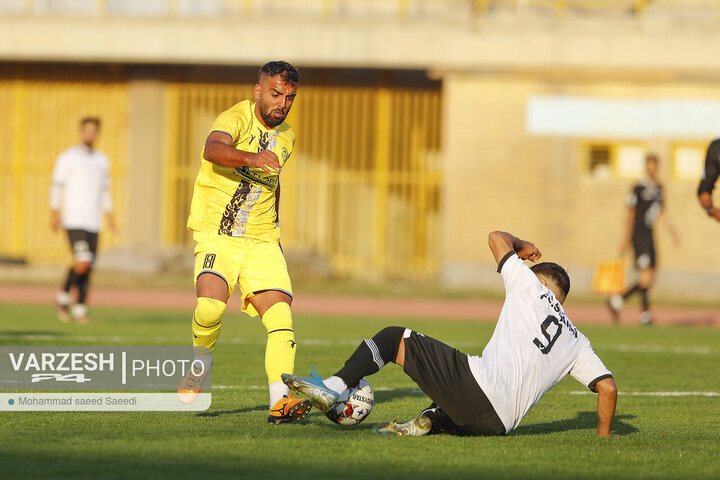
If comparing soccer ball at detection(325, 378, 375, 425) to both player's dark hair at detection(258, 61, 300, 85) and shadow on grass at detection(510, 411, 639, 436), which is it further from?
player's dark hair at detection(258, 61, 300, 85)

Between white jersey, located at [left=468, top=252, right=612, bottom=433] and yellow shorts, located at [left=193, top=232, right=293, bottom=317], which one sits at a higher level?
yellow shorts, located at [left=193, top=232, right=293, bottom=317]

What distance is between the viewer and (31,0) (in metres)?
25.8

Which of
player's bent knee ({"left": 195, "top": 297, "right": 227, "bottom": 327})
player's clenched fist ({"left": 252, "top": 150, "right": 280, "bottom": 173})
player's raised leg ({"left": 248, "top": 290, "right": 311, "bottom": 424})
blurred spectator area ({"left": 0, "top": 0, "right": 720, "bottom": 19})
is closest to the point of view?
player's clenched fist ({"left": 252, "top": 150, "right": 280, "bottom": 173})

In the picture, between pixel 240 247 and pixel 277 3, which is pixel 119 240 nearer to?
pixel 277 3

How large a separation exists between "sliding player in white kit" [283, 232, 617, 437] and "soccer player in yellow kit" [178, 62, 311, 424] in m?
0.72

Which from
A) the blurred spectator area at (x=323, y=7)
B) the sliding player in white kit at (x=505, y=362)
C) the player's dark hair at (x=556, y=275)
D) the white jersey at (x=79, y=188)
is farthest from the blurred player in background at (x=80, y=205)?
the blurred spectator area at (x=323, y=7)

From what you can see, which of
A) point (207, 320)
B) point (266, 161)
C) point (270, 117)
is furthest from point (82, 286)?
point (266, 161)

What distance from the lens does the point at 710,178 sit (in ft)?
37.1

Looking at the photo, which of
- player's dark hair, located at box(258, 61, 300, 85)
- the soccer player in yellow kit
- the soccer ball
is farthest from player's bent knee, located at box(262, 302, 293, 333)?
player's dark hair, located at box(258, 61, 300, 85)

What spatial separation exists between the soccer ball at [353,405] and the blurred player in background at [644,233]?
1074cm

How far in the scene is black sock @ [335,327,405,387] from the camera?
6656mm

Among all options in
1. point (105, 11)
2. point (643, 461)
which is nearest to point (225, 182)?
point (643, 461)

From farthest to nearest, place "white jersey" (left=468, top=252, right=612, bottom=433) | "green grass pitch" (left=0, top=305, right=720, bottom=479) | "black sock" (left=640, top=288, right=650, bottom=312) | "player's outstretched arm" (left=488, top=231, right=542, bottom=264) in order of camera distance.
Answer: "black sock" (left=640, top=288, right=650, bottom=312), "player's outstretched arm" (left=488, top=231, right=542, bottom=264), "white jersey" (left=468, top=252, right=612, bottom=433), "green grass pitch" (left=0, top=305, right=720, bottom=479)

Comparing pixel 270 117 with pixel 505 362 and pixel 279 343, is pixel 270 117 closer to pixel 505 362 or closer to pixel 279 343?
pixel 279 343
